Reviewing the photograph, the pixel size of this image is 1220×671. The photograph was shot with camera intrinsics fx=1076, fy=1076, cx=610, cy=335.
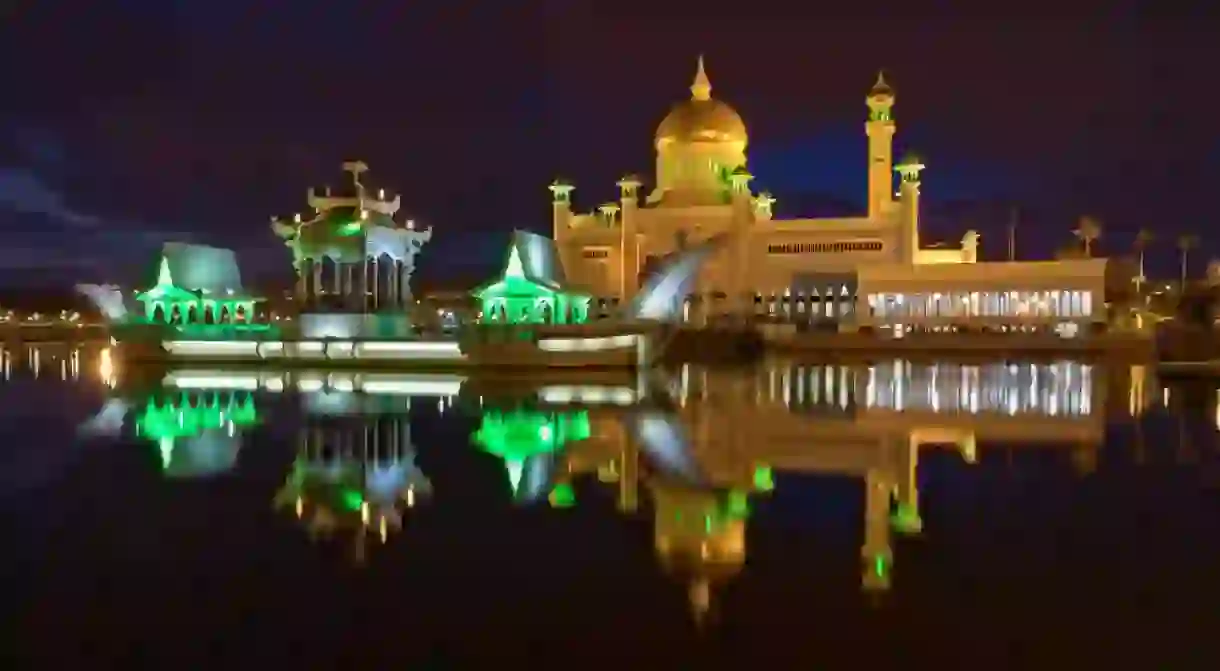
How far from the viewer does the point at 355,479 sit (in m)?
8.43

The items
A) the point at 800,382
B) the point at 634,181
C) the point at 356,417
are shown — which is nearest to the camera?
the point at 356,417

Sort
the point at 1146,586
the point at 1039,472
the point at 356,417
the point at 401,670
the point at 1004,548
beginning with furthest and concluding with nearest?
the point at 356,417, the point at 1039,472, the point at 1004,548, the point at 1146,586, the point at 401,670

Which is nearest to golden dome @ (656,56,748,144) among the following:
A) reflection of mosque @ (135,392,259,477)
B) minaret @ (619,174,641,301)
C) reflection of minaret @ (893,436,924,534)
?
minaret @ (619,174,641,301)

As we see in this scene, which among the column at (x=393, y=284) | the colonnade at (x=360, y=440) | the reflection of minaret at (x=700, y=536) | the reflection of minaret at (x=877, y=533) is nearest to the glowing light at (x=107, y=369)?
the column at (x=393, y=284)

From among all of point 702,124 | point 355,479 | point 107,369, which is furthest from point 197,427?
point 702,124

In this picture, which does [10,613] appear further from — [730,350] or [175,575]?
[730,350]

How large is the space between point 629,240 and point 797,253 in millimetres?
5591

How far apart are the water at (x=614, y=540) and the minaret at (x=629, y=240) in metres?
23.3

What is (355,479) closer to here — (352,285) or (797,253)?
(352,285)

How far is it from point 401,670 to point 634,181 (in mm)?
33228

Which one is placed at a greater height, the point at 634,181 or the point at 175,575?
the point at 634,181

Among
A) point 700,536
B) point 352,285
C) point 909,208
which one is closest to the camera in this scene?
point 700,536

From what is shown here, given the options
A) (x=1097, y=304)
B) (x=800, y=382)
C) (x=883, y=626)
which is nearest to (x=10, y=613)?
(x=883, y=626)

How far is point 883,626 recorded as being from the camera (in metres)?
4.54
